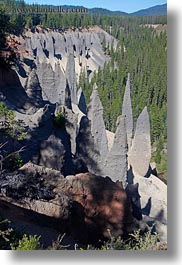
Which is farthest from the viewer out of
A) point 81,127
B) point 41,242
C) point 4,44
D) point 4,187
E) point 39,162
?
point 81,127

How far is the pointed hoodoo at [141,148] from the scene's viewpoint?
7355 millimetres

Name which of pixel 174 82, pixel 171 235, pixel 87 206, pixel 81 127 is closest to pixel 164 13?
pixel 174 82

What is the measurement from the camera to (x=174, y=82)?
313cm

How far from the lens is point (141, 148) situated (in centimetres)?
735

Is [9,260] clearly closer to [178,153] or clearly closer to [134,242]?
[134,242]

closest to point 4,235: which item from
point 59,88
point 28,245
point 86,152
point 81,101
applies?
point 28,245

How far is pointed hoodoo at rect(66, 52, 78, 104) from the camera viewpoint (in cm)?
593

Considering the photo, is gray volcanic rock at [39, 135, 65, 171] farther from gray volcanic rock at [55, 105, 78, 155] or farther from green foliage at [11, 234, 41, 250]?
green foliage at [11, 234, 41, 250]

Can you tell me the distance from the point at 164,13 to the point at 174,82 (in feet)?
1.48

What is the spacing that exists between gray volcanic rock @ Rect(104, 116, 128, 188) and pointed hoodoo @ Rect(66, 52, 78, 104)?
827 millimetres

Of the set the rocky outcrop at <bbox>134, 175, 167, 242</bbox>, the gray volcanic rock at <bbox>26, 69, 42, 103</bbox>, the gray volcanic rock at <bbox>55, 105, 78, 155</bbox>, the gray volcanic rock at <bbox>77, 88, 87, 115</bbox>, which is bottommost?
the rocky outcrop at <bbox>134, 175, 167, 242</bbox>

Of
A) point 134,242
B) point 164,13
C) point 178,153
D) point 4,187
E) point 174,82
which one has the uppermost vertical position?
point 164,13

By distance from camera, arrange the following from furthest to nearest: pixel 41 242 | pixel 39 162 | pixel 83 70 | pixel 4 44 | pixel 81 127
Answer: pixel 81 127 < pixel 83 70 < pixel 39 162 < pixel 4 44 < pixel 41 242

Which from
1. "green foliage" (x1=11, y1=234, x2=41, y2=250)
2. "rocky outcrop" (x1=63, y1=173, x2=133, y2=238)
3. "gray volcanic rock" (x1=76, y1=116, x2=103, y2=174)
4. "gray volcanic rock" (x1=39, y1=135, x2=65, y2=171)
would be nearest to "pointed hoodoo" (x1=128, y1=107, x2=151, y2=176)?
"gray volcanic rock" (x1=76, y1=116, x2=103, y2=174)
